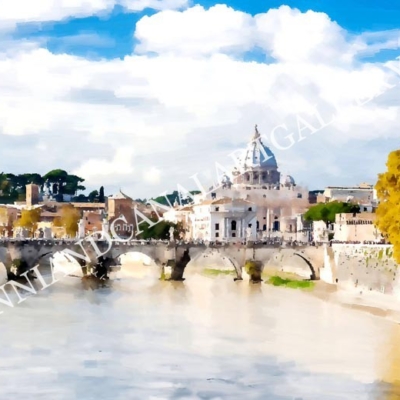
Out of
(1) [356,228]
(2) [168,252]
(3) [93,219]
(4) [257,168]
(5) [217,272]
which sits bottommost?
(5) [217,272]

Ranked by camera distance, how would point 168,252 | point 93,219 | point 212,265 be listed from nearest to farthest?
point 168,252
point 212,265
point 93,219

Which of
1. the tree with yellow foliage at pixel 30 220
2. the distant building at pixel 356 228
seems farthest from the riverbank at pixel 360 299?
the tree with yellow foliage at pixel 30 220

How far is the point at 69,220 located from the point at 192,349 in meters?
30.7

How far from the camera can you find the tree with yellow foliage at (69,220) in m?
44.5

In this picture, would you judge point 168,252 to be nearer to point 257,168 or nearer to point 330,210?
point 330,210

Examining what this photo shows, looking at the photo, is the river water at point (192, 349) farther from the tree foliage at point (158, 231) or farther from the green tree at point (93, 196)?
the green tree at point (93, 196)

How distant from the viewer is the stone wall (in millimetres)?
22578

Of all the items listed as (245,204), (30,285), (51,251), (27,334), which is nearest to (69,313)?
(27,334)

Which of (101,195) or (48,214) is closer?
(48,214)

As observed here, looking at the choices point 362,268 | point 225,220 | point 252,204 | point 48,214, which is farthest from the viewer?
point 48,214


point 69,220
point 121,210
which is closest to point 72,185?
point 121,210

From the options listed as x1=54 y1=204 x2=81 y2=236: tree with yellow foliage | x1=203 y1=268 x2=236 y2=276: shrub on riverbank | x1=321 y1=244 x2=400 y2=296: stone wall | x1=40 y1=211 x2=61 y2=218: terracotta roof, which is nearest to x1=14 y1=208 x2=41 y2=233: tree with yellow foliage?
x1=54 y1=204 x2=81 y2=236: tree with yellow foliage

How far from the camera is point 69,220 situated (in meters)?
45.2

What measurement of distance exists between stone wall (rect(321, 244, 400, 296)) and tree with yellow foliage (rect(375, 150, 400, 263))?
126 cm
